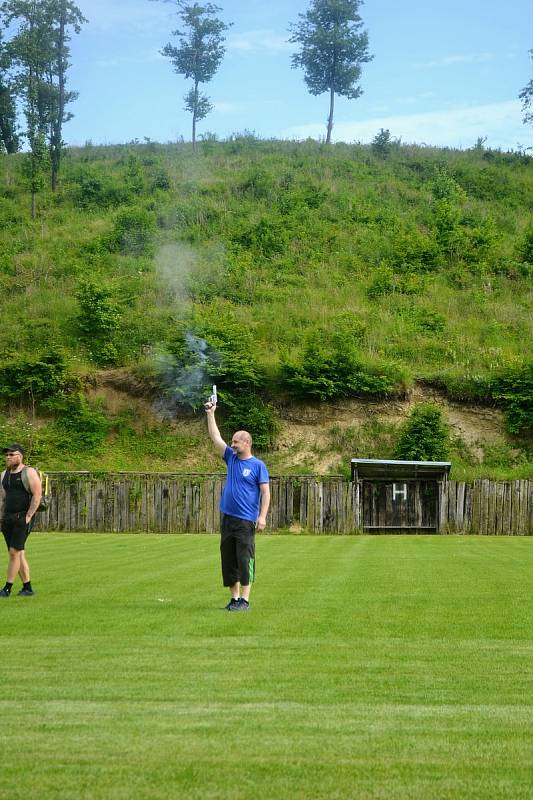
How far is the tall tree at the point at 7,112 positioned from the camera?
66.6 metres

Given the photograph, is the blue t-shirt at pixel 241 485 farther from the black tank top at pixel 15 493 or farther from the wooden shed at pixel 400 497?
the wooden shed at pixel 400 497

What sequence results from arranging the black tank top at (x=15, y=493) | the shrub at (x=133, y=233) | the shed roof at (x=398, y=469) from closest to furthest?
the black tank top at (x=15, y=493) < the shed roof at (x=398, y=469) < the shrub at (x=133, y=233)

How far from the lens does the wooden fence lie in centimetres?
3198

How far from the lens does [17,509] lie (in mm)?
12594

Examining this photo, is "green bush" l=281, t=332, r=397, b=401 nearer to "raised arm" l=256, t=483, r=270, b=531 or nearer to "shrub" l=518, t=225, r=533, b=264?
"shrub" l=518, t=225, r=533, b=264

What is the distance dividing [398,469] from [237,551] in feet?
74.5

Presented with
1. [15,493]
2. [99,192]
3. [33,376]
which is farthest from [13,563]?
[99,192]

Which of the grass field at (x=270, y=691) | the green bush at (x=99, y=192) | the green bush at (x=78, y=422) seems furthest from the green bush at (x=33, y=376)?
the grass field at (x=270, y=691)

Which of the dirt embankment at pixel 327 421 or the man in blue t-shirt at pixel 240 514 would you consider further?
the dirt embankment at pixel 327 421

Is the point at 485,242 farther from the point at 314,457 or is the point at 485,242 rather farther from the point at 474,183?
the point at 314,457

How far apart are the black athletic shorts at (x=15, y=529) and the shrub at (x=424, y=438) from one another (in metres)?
25.5

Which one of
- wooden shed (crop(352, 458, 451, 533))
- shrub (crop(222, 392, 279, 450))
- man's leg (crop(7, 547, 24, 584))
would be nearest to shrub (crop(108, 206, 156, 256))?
shrub (crop(222, 392, 279, 450))

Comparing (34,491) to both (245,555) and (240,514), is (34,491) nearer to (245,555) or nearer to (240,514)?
(240,514)

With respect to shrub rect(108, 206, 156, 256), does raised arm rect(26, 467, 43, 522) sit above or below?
below
